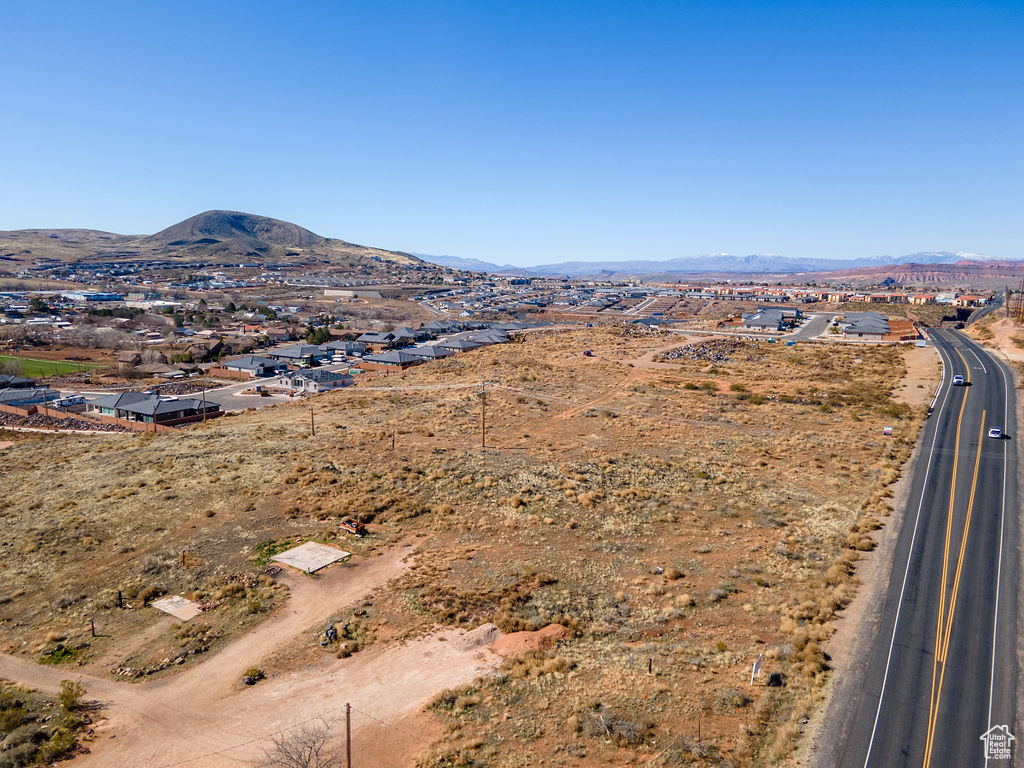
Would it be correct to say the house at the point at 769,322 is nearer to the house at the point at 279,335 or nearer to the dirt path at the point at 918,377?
the dirt path at the point at 918,377

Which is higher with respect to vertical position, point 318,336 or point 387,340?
point 318,336

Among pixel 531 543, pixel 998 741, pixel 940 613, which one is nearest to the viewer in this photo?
pixel 998 741

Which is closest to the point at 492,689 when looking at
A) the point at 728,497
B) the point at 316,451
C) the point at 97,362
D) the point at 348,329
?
the point at 728,497

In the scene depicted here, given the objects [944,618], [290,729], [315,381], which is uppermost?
[315,381]

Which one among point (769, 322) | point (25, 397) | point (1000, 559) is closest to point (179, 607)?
point (1000, 559)

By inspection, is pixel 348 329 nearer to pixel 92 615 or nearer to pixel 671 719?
pixel 92 615

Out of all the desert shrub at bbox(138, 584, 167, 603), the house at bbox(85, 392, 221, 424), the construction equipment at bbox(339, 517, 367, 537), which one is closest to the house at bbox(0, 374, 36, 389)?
the house at bbox(85, 392, 221, 424)

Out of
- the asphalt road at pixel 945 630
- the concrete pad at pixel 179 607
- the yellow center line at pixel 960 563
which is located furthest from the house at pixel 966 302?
the concrete pad at pixel 179 607

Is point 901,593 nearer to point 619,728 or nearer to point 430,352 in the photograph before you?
point 619,728
